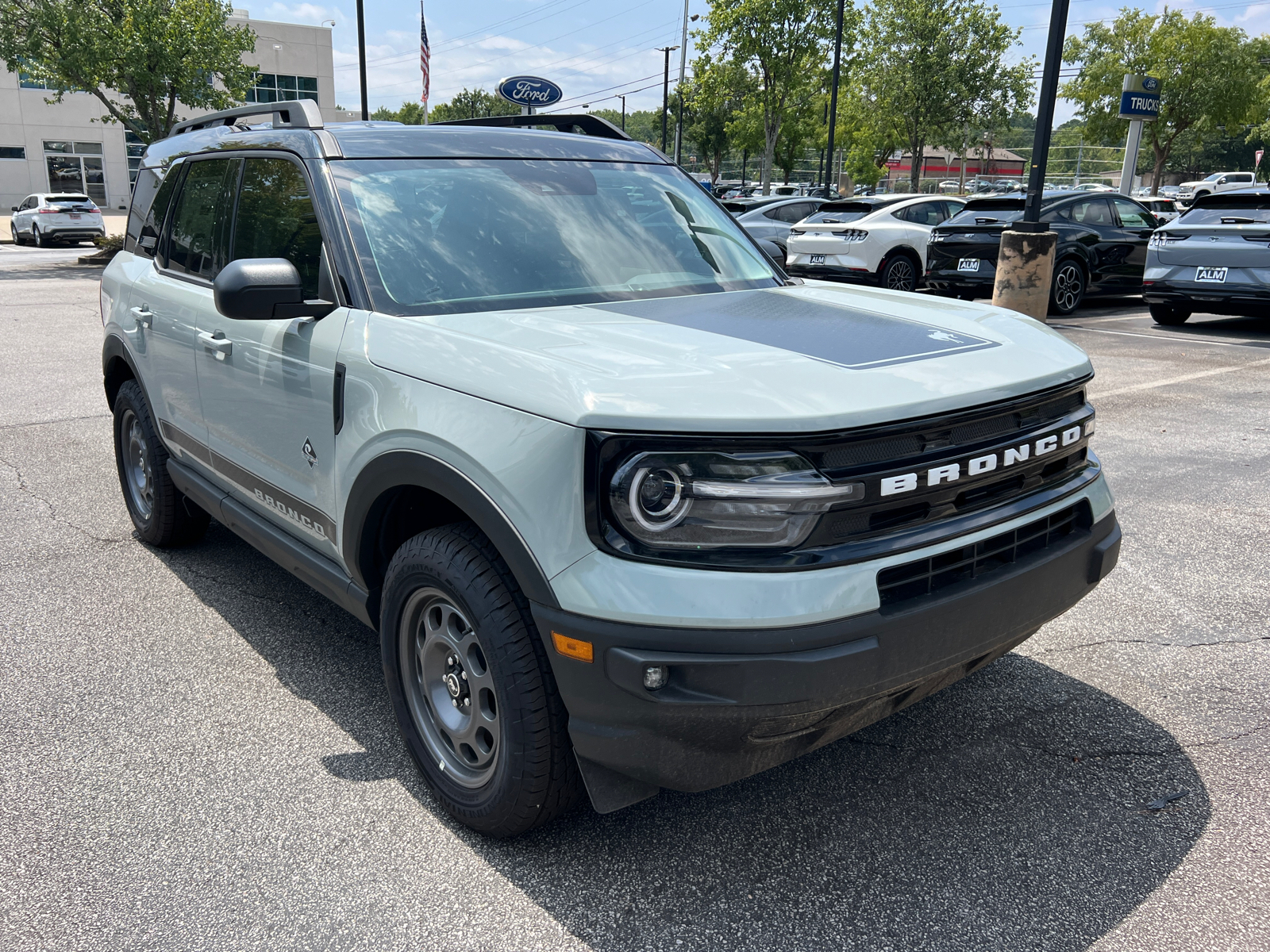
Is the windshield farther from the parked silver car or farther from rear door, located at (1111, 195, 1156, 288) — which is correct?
rear door, located at (1111, 195, 1156, 288)

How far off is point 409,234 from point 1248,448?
20.0ft

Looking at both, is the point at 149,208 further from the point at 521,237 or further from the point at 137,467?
the point at 521,237

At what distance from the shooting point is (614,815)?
2.72 m

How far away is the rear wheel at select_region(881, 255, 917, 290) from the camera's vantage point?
14.9 meters

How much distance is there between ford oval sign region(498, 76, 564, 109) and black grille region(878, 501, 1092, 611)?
15981 millimetres

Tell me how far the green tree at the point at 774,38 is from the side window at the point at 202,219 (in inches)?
1260

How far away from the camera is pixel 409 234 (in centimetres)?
300

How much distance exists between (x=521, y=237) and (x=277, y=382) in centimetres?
89

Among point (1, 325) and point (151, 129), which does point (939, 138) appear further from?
point (1, 325)

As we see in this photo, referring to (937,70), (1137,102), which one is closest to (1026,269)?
(1137,102)

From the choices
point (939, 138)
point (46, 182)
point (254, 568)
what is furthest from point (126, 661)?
point (46, 182)

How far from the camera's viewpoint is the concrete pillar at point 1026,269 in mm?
11555

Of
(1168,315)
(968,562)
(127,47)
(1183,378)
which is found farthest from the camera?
(127,47)

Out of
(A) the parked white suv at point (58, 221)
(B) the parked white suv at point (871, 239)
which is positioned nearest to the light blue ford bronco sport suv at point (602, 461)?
(B) the parked white suv at point (871, 239)
